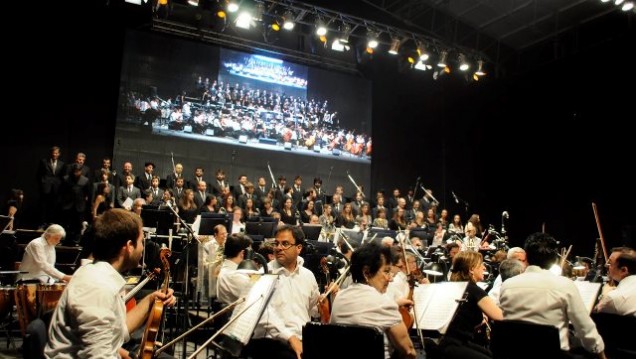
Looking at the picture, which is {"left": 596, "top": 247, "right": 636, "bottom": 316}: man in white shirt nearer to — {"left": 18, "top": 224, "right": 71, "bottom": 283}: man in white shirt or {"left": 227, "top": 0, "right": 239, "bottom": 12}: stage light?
{"left": 18, "top": 224, "right": 71, "bottom": 283}: man in white shirt

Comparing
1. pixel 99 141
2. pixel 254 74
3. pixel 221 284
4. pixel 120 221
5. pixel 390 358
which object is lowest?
pixel 390 358

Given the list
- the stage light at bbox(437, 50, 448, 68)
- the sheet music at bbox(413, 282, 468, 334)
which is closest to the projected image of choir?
the stage light at bbox(437, 50, 448, 68)

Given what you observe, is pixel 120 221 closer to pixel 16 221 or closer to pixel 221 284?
pixel 221 284

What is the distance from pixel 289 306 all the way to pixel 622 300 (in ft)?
8.82

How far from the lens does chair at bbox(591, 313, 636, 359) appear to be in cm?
429

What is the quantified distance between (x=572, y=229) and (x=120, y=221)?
46.5ft

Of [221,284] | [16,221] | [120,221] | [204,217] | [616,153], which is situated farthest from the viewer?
[616,153]

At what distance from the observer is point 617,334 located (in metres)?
4.37

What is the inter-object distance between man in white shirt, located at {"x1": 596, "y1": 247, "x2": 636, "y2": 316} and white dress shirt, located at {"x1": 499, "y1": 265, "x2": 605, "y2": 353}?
0.77 meters

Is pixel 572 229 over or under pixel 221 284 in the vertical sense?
over

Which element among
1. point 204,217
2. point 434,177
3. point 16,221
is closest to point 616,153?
point 434,177

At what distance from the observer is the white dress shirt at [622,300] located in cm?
441

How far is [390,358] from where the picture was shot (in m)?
3.50

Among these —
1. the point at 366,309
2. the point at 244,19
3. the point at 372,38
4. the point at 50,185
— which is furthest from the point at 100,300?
the point at 372,38
